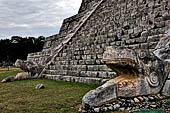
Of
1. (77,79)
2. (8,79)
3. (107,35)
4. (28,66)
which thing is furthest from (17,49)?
(77,79)

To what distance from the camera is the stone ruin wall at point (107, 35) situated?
24.2 feet

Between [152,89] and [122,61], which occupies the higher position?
[122,61]

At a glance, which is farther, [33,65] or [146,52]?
[33,65]

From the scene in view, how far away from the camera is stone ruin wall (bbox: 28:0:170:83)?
24.2 ft

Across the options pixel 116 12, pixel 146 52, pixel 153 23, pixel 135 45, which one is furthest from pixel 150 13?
pixel 146 52

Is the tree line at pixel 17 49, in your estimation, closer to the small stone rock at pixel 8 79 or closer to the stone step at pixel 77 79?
the small stone rock at pixel 8 79

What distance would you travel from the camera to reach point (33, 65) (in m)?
11.7

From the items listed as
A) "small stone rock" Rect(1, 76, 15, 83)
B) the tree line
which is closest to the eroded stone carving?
"small stone rock" Rect(1, 76, 15, 83)

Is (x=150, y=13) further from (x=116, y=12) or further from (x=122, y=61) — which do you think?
(x=122, y=61)

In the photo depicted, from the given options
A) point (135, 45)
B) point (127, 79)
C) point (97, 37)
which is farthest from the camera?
point (97, 37)

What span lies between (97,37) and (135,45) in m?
3.17

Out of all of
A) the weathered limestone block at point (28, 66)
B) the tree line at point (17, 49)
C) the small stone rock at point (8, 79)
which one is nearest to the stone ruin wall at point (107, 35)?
the weathered limestone block at point (28, 66)

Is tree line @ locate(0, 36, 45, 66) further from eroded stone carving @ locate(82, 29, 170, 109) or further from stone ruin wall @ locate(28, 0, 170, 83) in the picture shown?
eroded stone carving @ locate(82, 29, 170, 109)

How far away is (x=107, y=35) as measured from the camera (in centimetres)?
962
